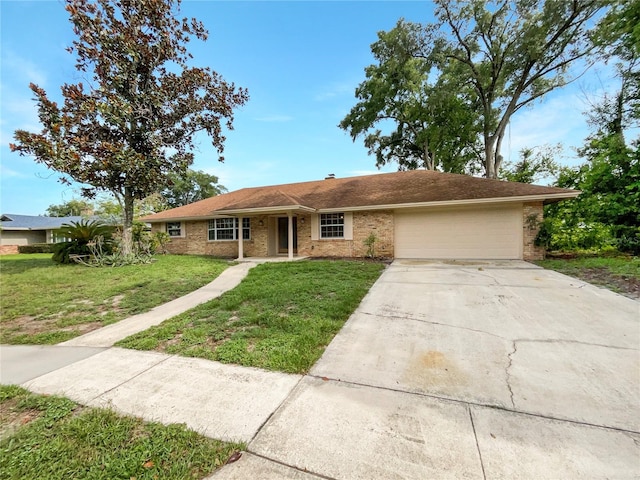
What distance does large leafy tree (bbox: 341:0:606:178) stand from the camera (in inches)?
579

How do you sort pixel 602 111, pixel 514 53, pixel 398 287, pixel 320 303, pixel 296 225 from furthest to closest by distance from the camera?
1. pixel 514 53
2. pixel 602 111
3. pixel 296 225
4. pixel 398 287
5. pixel 320 303

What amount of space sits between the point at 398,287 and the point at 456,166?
18342 millimetres

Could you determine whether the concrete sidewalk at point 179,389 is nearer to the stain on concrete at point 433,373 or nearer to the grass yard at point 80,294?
the stain on concrete at point 433,373

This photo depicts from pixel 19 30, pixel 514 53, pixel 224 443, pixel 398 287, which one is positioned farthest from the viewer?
pixel 514 53

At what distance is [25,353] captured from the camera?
381cm

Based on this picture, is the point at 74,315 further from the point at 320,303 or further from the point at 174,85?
the point at 174,85

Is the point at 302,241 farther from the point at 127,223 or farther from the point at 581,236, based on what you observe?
the point at 581,236

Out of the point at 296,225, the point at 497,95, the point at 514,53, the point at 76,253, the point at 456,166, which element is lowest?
the point at 76,253

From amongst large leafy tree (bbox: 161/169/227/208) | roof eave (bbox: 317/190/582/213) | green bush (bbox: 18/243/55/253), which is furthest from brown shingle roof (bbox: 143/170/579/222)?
large leafy tree (bbox: 161/169/227/208)

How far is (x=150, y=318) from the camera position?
5109 millimetres

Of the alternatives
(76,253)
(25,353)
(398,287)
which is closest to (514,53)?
(398,287)

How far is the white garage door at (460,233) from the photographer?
1022 cm

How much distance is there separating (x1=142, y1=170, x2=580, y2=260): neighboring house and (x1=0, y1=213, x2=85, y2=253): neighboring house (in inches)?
906

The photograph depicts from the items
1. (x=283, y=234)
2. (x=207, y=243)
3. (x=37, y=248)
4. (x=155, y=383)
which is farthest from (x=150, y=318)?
(x=37, y=248)
